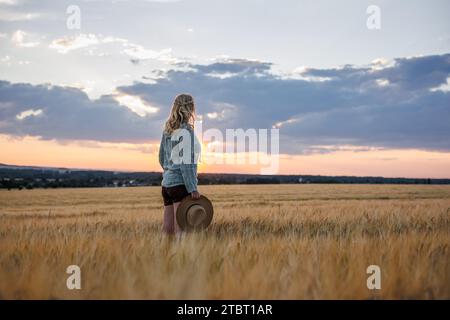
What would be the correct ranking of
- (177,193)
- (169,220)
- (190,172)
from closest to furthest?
1. (190,172)
2. (177,193)
3. (169,220)

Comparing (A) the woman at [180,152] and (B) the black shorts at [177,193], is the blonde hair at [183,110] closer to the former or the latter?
(A) the woman at [180,152]

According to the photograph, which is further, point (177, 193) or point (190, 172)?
point (177, 193)

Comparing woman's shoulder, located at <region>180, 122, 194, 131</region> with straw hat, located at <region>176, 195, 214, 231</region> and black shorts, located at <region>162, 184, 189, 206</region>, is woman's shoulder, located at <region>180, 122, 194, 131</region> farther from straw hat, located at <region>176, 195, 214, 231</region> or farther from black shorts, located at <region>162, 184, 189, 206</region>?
straw hat, located at <region>176, 195, 214, 231</region>

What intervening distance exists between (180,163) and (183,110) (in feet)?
2.09

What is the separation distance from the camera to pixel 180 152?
6207 millimetres

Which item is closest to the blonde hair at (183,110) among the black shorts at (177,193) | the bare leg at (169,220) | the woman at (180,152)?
the woman at (180,152)

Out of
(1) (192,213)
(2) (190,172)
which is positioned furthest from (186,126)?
(1) (192,213)

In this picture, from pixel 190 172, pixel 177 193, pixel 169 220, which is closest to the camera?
pixel 190 172

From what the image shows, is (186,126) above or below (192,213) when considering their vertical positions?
above

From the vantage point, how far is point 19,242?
5695mm

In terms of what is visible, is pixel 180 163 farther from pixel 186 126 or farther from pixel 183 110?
pixel 183 110

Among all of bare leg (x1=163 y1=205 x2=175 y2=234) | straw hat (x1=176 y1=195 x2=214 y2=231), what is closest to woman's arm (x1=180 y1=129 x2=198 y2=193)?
straw hat (x1=176 y1=195 x2=214 y2=231)

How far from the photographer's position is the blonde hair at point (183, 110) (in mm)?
6164
